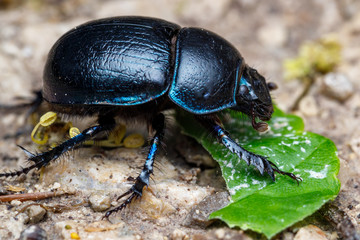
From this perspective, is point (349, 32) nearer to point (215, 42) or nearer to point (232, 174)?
point (215, 42)

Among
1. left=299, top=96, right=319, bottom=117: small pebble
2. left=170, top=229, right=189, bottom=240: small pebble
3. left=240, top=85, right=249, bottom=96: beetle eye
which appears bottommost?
left=170, top=229, right=189, bottom=240: small pebble

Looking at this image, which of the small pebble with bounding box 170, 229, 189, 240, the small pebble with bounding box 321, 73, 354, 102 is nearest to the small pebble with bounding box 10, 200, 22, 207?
the small pebble with bounding box 170, 229, 189, 240

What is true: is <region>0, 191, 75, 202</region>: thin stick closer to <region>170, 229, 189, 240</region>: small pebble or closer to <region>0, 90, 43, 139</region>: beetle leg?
<region>170, 229, 189, 240</region>: small pebble

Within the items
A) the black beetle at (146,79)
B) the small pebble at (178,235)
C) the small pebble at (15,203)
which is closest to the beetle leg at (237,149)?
the black beetle at (146,79)

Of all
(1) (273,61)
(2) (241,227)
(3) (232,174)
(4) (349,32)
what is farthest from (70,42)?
(4) (349,32)

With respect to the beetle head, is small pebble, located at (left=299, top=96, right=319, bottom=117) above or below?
below

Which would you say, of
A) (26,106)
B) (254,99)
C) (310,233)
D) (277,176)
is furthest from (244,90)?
(26,106)
